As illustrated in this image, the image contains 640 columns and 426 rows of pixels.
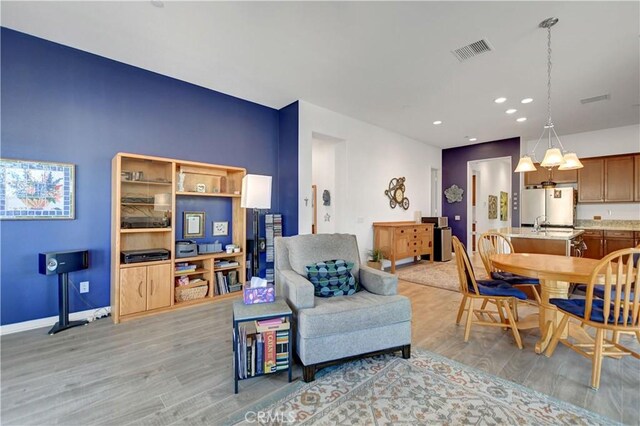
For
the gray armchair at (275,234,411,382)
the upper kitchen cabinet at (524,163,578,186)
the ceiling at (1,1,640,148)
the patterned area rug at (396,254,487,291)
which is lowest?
the patterned area rug at (396,254,487,291)

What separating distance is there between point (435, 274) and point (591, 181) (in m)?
3.82

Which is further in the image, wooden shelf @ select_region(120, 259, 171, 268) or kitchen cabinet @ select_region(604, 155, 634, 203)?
kitchen cabinet @ select_region(604, 155, 634, 203)

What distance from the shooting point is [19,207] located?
2768 mm

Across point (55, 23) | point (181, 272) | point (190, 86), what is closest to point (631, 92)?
point (190, 86)

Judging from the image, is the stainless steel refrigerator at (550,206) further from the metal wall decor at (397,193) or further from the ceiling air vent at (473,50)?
the ceiling air vent at (473,50)

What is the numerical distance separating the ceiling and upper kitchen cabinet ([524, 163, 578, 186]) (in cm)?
158

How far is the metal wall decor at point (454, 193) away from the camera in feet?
23.6

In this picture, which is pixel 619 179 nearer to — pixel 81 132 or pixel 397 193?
pixel 397 193

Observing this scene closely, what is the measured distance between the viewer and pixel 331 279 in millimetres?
2494

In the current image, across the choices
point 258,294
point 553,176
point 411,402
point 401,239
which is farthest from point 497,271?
point 553,176

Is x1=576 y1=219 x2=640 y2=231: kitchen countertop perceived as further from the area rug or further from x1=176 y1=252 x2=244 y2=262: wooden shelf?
x1=176 y1=252 x2=244 y2=262: wooden shelf

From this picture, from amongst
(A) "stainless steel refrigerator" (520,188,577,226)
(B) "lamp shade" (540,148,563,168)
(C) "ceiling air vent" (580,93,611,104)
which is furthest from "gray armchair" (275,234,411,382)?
(A) "stainless steel refrigerator" (520,188,577,226)

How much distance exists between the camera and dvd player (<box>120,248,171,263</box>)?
10.1ft

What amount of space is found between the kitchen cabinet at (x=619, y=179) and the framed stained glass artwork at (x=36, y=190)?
8.71 meters
